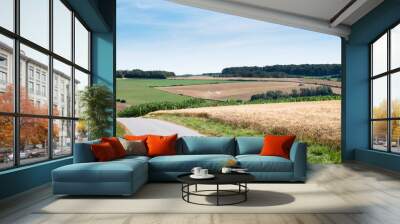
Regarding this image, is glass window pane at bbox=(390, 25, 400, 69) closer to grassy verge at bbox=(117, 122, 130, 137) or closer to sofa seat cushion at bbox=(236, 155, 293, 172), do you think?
sofa seat cushion at bbox=(236, 155, 293, 172)

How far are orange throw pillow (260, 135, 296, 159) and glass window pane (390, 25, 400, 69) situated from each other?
10.5ft

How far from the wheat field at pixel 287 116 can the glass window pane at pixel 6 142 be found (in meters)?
7.17

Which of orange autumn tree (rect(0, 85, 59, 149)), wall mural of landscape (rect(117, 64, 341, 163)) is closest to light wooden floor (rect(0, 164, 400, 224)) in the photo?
orange autumn tree (rect(0, 85, 59, 149))

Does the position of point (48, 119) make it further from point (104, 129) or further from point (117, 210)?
point (117, 210)

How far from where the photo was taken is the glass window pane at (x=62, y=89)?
7211 millimetres

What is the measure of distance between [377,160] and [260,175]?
Result: 378 centimetres

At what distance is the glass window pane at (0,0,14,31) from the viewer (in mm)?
5255

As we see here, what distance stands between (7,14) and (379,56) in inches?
307

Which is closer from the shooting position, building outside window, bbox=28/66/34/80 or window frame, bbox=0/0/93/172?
window frame, bbox=0/0/93/172

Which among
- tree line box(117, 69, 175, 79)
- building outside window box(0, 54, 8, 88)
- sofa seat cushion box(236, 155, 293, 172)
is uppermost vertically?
tree line box(117, 69, 175, 79)

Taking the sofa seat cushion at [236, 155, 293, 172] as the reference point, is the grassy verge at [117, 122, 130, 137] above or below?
above

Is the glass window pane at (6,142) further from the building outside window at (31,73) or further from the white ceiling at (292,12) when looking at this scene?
the white ceiling at (292,12)

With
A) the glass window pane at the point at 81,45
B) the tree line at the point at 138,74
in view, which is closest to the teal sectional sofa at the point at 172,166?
the glass window pane at the point at 81,45

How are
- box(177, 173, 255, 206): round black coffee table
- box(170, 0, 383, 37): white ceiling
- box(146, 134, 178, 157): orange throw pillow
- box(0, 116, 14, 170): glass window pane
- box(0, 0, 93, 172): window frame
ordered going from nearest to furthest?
box(177, 173, 255, 206): round black coffee table → box(0, 116, 14, 170): glass window pane → box(0, 0, 93, 172): window frame → box(146, 134, 178, 157): orange throw pillow → box(170, 0, 383, 37): white ceiling
